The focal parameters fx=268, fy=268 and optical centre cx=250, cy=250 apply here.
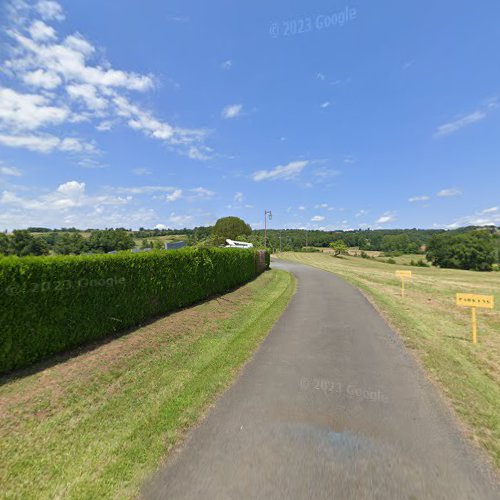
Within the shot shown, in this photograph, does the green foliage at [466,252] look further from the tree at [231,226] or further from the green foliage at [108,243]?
the green foliage at [108,243]

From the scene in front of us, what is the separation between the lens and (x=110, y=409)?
4.48 meters

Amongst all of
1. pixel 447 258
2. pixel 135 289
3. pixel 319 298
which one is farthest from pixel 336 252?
pixel 135 289

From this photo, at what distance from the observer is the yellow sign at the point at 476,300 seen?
7.88 m

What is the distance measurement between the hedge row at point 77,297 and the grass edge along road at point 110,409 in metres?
0.58

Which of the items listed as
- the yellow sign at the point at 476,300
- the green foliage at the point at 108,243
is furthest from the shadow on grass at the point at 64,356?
the green foliage at the point at 108,243

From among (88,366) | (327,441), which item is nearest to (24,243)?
(88,366)

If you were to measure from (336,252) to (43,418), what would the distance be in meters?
82.7

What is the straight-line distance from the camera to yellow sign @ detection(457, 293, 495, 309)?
788 centimetres

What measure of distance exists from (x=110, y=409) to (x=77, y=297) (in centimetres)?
346

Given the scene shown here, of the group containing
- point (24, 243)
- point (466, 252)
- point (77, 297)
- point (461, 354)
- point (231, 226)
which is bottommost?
point (461, 354)

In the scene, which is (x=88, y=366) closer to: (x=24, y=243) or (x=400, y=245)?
(x=24, y=243)

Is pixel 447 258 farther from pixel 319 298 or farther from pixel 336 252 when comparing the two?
pixel 319 298

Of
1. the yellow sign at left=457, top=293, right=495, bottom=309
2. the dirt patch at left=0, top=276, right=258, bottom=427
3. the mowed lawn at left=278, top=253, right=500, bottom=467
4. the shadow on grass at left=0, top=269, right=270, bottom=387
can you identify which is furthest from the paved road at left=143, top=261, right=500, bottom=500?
the shadow on grass at left=0, top=269, right=270, bottom=387

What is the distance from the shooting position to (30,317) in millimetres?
5836
